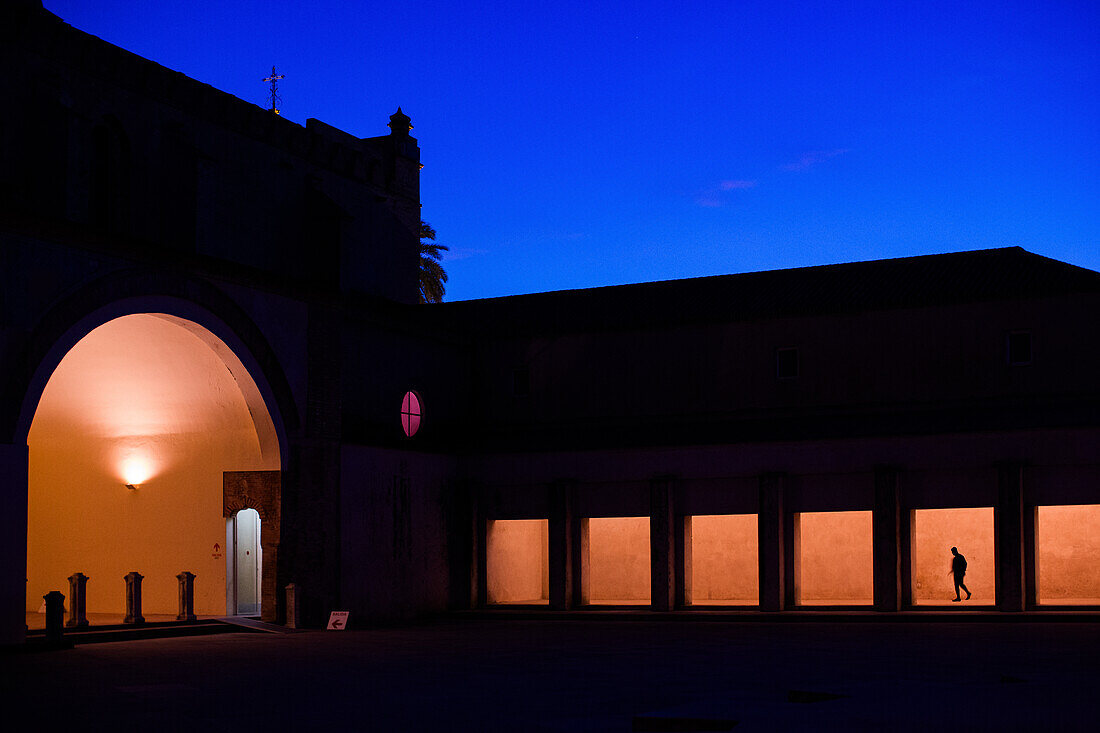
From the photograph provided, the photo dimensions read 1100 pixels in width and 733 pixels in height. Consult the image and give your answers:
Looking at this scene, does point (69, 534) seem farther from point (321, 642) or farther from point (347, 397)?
point (321, 642)

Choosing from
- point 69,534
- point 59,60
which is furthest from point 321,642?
point 59,60

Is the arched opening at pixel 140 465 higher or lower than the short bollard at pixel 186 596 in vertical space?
higher

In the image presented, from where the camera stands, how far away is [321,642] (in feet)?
80.1

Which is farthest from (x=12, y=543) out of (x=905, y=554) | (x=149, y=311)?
(x=905, y=554)

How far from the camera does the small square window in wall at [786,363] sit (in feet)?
109

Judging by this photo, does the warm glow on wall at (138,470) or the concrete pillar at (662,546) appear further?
the concrete pillar at (662,546)

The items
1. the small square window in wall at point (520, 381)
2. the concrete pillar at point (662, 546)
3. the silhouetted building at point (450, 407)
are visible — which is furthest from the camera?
the small square window in wall at point (520, 381)

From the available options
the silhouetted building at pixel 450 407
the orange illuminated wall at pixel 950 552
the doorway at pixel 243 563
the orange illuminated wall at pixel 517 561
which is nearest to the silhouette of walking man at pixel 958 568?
the silhouetted building at pixel 450 407

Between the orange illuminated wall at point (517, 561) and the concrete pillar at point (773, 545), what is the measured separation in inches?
287

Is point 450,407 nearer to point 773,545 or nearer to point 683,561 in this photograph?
point 683,561

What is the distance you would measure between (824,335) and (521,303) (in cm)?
1026

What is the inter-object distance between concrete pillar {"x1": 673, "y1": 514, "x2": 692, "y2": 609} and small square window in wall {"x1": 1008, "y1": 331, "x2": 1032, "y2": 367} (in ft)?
27.7

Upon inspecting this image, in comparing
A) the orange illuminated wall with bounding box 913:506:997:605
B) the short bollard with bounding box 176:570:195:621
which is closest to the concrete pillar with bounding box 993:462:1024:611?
the orange illuminated wall with bounding box 913:506:997:605

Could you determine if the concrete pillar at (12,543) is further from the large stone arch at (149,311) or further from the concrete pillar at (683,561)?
the concrete pillar at (683,561)
